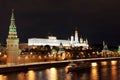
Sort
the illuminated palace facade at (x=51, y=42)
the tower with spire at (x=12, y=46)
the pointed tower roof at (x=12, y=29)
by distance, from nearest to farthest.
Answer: the tower with spire at (x=12, y=46) → the pointed tower roof at (x=12, y=29) → the illuminated palace facade at (x=51, y=42)

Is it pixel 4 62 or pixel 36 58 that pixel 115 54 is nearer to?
pixel 36 58

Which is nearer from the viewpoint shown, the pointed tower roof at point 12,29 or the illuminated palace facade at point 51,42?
the pointed tower roof at point 12,29

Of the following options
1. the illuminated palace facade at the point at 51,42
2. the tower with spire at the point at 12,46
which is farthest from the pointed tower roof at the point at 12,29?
the illuminated palace facade at the point at 51,42

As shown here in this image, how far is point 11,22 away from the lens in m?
68.6

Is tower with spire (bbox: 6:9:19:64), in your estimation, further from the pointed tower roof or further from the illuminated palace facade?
the illuminated palace facade

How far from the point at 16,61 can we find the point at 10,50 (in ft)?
7.61

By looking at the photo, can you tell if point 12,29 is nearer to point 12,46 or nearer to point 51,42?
point 12,46

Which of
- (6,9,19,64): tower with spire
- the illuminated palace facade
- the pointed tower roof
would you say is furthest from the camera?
the illuminated palace facade

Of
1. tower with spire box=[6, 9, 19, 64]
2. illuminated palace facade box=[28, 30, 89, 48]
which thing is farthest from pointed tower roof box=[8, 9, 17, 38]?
illuminated palace facade box=[28, 30, 89, 48]

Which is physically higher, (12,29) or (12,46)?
(12,29)

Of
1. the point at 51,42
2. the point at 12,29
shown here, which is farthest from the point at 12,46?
the point at 51,42

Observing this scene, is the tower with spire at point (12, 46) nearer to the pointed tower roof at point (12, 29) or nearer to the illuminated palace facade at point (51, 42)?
the pointed tower roof at point (12, 29)

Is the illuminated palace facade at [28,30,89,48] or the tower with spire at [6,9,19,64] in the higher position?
the illuminated palace facade at [28,30,89,48]

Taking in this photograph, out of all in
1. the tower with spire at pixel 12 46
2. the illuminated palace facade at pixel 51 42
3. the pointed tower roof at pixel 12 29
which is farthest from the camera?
the illuminated palace facade at pixel 51 42
